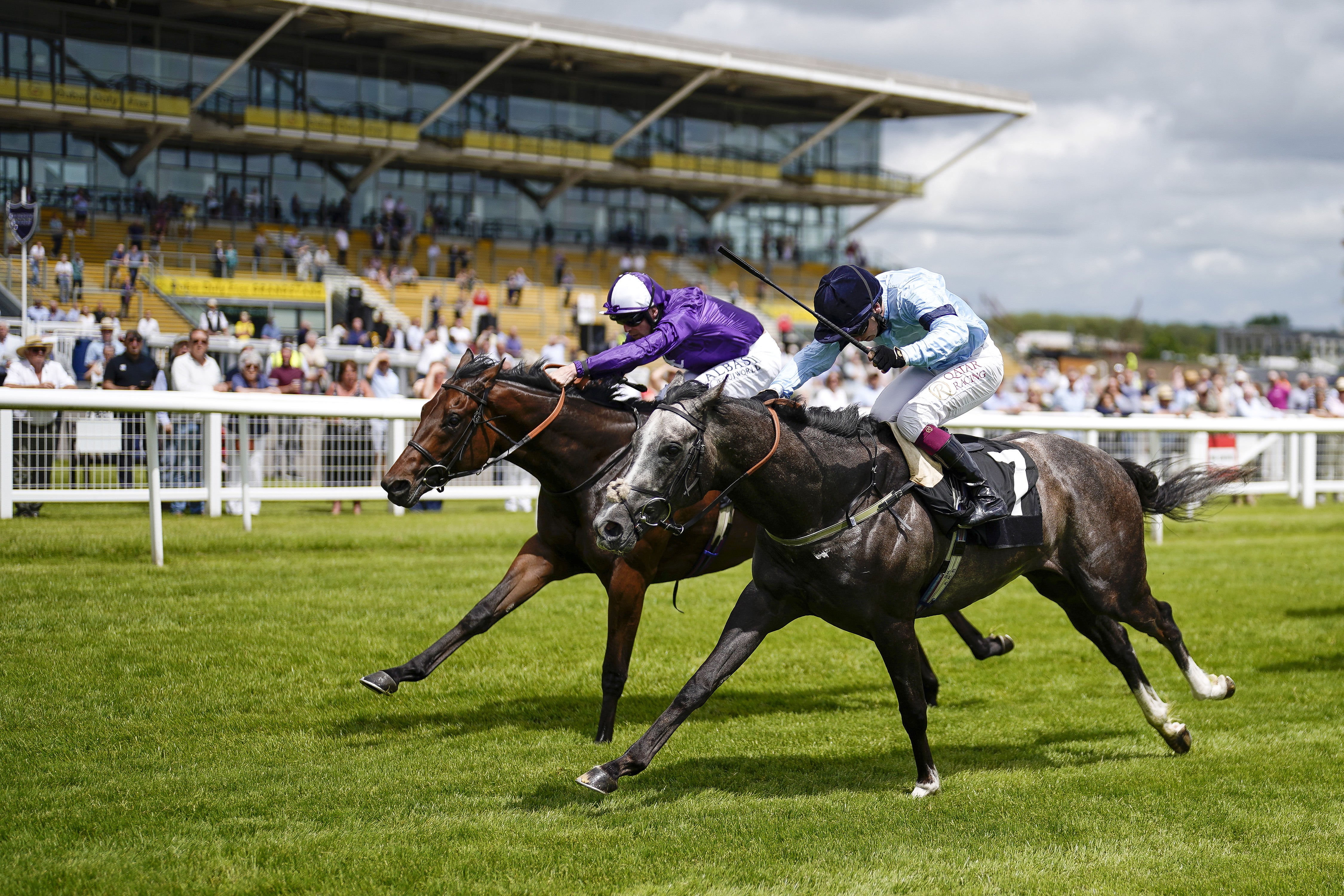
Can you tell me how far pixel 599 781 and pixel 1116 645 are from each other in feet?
8.08

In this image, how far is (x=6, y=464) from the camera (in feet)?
28.7

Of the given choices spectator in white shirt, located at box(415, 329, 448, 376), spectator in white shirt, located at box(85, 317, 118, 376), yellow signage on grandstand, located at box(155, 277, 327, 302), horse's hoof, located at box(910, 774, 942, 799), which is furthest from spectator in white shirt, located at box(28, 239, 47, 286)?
horse's hoof, located at box(910, 774, 942, 799)

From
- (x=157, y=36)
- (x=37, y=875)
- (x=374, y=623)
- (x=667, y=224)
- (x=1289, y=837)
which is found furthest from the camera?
(x=667, y=224)

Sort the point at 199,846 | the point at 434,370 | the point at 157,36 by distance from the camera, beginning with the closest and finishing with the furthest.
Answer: the point at 199,846 → the point at 434,370 → the point at 157,36

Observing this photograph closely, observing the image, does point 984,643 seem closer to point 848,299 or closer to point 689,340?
point 689,340

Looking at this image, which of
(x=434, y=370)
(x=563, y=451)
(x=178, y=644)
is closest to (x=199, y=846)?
(x=563, y=451)

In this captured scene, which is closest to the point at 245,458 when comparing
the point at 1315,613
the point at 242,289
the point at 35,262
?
the point at 1315,613

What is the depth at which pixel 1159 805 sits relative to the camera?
4383mm

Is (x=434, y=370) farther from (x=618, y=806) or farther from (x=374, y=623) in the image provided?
(x=618, y=806)

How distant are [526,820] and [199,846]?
1013mm

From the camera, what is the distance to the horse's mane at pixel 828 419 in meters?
4.41

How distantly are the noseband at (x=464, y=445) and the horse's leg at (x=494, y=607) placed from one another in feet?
1.43

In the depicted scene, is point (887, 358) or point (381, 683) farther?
point (381, 683)

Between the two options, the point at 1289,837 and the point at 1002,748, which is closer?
the point at 1289,837
